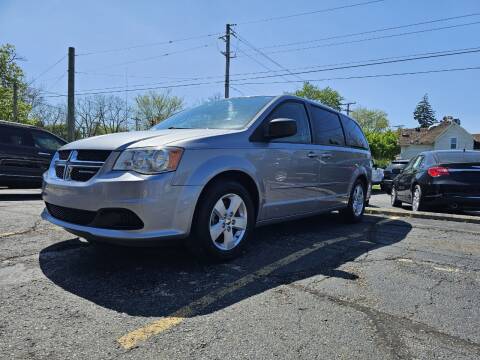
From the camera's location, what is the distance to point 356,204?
6.61 metres

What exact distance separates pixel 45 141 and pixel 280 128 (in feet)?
23.9

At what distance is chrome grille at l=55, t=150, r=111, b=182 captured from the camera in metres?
3.48

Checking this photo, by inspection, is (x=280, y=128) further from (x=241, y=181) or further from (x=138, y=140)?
(x=138, y=140)

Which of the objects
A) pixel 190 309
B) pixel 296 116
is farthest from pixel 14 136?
pixel 190 309

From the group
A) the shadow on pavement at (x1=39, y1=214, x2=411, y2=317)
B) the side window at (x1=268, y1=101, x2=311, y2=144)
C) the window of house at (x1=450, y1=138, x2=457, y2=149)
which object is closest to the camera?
the shadow on pavement at (x1=39, y1=214, x2=411, y2=317)

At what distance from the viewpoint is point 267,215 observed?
4477 millimetres

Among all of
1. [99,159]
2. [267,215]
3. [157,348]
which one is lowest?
[157,348]

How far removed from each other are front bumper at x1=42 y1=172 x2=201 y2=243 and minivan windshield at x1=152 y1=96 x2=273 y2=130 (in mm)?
1154

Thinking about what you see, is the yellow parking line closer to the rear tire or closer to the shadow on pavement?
the shadow on pavement

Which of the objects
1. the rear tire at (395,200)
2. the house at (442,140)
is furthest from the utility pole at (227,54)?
the house at (442,140)

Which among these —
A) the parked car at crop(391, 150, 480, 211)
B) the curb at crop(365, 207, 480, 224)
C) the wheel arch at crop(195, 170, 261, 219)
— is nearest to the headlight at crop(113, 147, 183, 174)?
the wheel arch at crop(195, 170, 261, 219)

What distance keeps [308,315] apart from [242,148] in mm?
1791

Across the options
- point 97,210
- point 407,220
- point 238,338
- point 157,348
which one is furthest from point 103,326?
point 407,220

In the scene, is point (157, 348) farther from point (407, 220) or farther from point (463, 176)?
point (463, 176)
